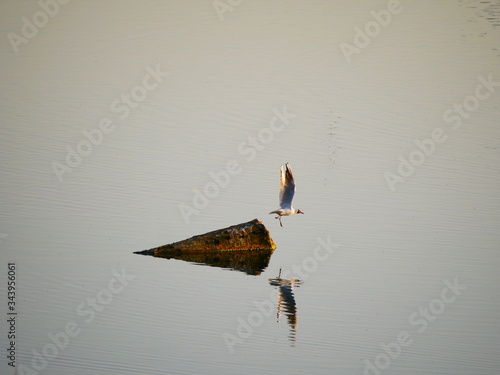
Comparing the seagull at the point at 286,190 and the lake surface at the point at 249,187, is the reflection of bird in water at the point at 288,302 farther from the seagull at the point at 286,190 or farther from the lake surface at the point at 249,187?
the seagull at the point at 286,190

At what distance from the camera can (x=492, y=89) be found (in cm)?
3872

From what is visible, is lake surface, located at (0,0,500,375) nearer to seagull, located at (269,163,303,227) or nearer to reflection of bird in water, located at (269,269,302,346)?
reflection of bird in water, located at (269,269,302,346)

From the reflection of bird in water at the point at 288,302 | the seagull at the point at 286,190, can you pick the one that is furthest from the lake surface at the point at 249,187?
the seagull at the point at 286,190

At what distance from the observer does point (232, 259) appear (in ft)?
67.3

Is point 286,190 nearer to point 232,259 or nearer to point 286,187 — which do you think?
point 286,187

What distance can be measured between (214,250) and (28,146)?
9269 mm

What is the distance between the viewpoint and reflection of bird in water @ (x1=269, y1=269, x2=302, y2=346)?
16.7m

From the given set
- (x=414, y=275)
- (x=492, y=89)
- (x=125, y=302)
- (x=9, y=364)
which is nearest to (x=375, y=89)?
(x=492, y=89)

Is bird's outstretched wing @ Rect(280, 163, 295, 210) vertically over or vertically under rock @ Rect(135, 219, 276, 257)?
over

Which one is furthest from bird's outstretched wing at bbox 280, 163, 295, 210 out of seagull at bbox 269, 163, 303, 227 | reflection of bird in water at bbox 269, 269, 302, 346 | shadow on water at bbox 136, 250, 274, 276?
reflection of bird in water at bbox 269, 269, 302, 346

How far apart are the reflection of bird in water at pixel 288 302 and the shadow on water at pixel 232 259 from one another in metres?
0.78

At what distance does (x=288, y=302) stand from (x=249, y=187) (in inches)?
322

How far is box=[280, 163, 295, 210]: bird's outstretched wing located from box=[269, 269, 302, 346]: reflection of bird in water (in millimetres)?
2442

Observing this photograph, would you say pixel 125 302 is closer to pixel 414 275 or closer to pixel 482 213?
pixel 414 275
